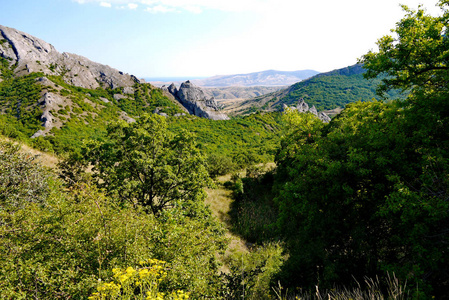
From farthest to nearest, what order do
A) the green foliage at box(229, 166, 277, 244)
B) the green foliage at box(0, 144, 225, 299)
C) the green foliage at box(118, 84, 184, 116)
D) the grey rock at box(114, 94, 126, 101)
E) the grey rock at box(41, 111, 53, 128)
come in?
1. the grey rock at box(114, 94, 126, 101)
2. the green foliage at box(118, 84, 184, 116)
3. the grey rock at box(41, 111, 53, 128)
4. the green foliage at box(229, 166, 277, 244)
5. the green foliage at box(0, 144, 225, 299)

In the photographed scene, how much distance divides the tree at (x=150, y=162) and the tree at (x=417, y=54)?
38.4ft

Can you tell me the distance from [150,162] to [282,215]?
8.79 metres

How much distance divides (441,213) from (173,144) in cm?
1398

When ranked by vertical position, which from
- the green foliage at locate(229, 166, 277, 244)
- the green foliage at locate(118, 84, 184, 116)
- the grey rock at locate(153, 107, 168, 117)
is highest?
the green foliage at locate(118, 84, 184, 116)

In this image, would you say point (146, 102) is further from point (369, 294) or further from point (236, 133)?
point (369, 294)

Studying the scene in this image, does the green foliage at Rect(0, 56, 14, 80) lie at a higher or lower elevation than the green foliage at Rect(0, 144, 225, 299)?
higher

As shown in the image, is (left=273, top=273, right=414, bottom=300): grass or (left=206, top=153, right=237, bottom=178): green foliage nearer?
(left=273, top=273, right=414, bottom=300): grass

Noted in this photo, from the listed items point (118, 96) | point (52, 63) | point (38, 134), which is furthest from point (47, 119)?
point (52, 63)

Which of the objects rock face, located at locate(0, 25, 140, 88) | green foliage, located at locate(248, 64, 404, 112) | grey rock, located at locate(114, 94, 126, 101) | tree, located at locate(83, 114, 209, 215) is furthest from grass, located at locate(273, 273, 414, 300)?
green foliage, located at locate(248, 64, 404, 112)

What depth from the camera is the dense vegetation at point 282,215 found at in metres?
5.54

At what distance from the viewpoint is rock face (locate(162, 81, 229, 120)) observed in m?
107

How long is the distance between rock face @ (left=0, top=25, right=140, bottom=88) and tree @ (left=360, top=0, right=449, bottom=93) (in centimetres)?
10177

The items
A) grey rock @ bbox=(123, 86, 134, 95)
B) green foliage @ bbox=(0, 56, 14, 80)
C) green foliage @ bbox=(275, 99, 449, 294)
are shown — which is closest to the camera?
green foliage @ bbox=(275, 99, 449, 294)

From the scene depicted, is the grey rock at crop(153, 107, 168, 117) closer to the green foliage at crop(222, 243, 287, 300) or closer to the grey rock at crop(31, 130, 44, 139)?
the grey rock at crop(31, 130, 44, 139)
